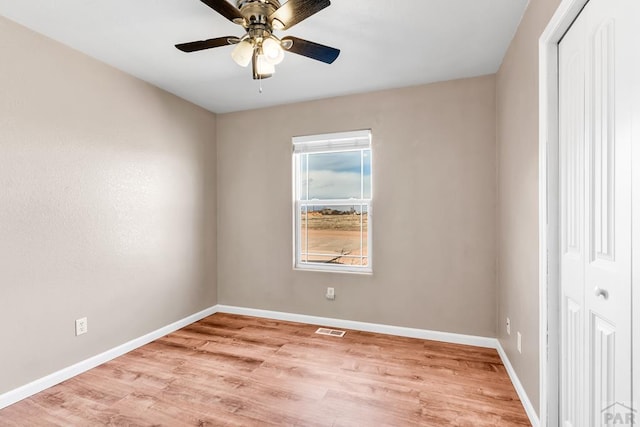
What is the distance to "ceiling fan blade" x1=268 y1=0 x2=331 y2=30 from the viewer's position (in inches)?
60.8

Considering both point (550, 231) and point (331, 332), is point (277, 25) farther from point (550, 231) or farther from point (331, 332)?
point (331, 332)

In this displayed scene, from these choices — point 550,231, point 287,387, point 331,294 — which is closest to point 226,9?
point 550,231

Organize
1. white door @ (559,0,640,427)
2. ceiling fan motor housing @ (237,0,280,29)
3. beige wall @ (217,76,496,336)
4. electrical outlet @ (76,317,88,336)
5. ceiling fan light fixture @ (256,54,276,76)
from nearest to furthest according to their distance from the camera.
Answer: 1. white door @ (559,0,640,427)
2. ceiling fan motor housing @ (237,0,280,29)
3. ceiling fan light fixture @ (256,54,276,76)
4. electrical outlet @ (76,317,88,336)
5. beige wall @ (217,76,496,336)

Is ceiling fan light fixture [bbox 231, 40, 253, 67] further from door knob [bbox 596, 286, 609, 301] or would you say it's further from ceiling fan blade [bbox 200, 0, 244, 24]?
door knob [bbox 596, 286, 609, 301]

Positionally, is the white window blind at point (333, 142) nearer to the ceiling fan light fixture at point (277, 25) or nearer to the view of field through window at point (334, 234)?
the view of field through window at point (334, 234)

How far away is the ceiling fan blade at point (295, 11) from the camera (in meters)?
1.55

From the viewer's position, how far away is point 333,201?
3574 millimetres

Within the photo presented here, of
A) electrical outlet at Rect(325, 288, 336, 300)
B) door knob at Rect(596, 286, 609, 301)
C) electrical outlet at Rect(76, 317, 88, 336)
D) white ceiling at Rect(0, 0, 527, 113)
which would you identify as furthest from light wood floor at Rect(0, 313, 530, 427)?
white ceiling at Rect(0, 0, 527, 113)

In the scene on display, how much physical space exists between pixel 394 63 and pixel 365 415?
265 cm

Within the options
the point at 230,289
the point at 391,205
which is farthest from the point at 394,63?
the point at 230,289

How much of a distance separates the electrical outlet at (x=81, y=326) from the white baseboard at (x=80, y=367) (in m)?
0.23

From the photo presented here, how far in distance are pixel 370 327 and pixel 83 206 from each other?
9.31ft

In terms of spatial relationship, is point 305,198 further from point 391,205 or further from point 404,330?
point 404,330

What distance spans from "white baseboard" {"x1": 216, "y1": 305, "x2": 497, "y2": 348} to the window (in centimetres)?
57
